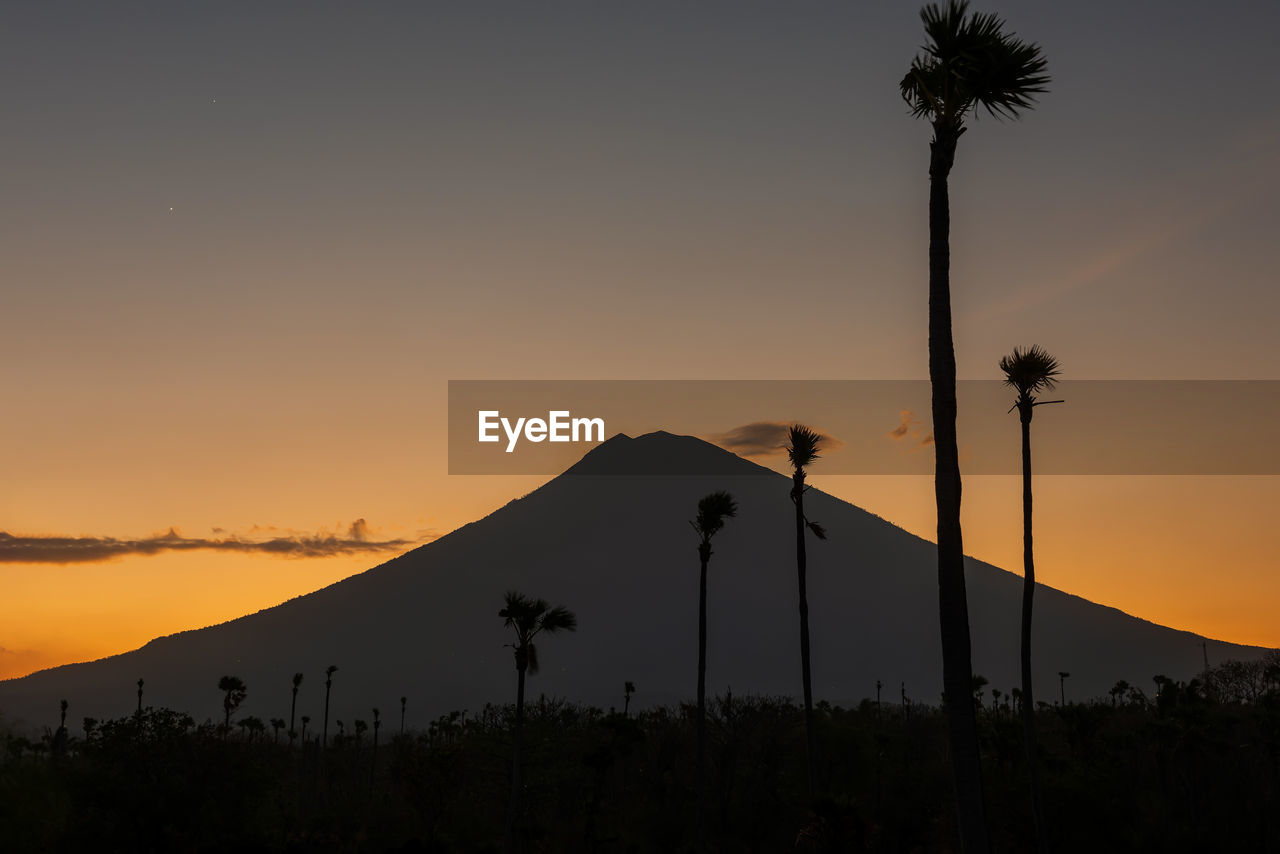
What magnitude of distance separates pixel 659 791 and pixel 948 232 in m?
64.4

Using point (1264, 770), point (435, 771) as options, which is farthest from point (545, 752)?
point (1264, 770)

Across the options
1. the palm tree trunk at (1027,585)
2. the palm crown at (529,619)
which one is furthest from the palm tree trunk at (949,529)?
the palm crown at (529,619)

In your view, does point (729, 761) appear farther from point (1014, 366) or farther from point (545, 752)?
point (1014, 366)

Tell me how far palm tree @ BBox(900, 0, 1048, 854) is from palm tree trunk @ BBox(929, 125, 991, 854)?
0.05 ft

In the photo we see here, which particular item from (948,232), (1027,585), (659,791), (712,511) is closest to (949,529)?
(948,232)

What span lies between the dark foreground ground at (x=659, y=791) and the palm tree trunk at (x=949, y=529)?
66.1 feet

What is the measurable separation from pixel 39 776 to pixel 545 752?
27699 mm

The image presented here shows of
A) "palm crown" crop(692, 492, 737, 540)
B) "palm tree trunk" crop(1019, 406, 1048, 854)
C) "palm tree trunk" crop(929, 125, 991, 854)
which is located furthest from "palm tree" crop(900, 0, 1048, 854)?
"palm crown" crop(692, 492, 737, 540)

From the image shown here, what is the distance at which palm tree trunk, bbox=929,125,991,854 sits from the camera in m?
16.7

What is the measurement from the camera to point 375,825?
7081 centimetres

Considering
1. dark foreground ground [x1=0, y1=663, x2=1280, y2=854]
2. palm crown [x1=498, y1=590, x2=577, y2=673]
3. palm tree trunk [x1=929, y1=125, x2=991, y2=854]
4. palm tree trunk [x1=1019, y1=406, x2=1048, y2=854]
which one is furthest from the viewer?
dark foreground ground [x1=0, y1=663, x2=1280, y2=854]

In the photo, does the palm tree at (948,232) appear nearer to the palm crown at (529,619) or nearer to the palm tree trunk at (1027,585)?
the palm tree trunk at (1027,585)

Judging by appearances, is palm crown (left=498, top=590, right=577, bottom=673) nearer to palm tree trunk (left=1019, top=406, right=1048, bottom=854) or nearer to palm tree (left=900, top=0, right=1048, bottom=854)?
palm tree trunk (left=1019, top=406, right=1048, bottom=854)

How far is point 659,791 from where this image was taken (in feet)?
255
